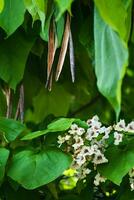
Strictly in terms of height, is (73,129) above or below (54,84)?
above

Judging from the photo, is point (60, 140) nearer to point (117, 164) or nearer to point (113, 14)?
point (117, 164)

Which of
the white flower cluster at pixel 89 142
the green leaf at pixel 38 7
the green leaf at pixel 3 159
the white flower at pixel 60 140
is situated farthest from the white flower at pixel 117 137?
the green leaf at pixel 38 7

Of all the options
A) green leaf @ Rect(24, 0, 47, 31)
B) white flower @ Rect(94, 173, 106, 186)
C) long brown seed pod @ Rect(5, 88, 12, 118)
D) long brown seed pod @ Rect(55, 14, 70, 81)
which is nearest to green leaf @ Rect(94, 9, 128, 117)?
green leaf @ Rect(24, 0, 47, 31)

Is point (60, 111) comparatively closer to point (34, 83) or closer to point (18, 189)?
point (34, 83)

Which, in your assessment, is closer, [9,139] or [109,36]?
[109,36]

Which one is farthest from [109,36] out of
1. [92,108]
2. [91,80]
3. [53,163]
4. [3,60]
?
[92,108]

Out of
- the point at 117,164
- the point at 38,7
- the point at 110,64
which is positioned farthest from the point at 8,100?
the point at 110,64

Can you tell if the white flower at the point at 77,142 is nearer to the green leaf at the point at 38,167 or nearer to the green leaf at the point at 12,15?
the green leaf at the point at 38,167
